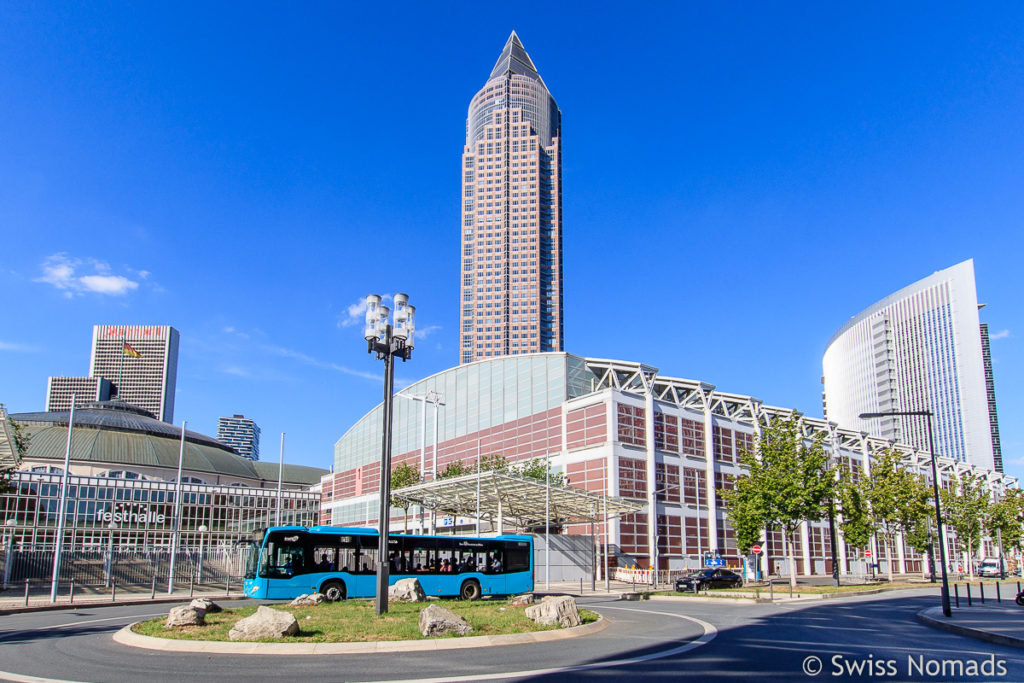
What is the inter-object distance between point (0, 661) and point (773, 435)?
4693 cm

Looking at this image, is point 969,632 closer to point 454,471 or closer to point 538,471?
point 538,471

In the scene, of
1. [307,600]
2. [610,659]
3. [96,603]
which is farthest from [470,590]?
[610,659]

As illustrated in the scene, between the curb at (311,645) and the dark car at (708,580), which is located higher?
the curb at (311,645)

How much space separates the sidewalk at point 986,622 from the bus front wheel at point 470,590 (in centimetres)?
1766

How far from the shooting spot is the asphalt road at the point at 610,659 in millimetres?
13430

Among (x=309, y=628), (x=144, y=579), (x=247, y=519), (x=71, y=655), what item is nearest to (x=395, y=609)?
Answer: (x=309, y=628)

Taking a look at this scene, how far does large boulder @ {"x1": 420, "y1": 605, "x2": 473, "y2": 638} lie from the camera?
58.9 ft

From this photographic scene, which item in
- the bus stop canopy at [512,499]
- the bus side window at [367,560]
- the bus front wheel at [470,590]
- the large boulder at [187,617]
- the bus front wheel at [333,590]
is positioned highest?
the bus stop canopy at [512,499]

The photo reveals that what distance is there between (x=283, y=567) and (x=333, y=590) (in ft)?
7.18

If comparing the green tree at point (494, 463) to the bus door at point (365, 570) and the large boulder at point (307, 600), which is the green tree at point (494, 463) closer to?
the bus door at point (365, 570)

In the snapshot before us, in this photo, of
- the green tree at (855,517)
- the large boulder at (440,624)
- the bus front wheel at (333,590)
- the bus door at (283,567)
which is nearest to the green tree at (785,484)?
the green tree at (855,517)

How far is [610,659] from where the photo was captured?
1558 centimetres

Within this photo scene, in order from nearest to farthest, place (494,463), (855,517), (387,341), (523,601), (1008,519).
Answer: (387,341) < (523,601) < (855,517) < (494,463) < (1008,519)

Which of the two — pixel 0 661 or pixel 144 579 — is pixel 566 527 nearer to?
pixel 144 579
